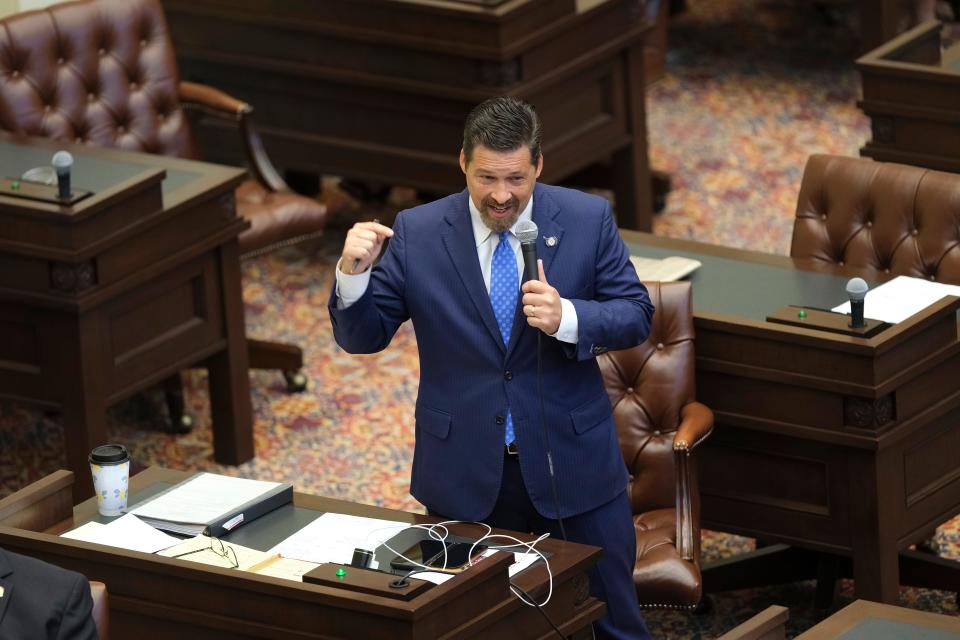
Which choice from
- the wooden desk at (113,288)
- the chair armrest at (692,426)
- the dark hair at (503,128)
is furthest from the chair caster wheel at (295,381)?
the dark hair at (503,128)

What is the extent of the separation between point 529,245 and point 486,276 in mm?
316

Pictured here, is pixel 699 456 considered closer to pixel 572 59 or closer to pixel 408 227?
pixel 408 227

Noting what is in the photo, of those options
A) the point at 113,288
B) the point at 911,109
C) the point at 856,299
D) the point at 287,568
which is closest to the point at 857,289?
the point at 856,299

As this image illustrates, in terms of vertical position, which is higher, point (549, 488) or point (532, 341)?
point (532, 341)

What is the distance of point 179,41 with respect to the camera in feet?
27.0

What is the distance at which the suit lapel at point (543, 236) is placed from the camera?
4.24 metres

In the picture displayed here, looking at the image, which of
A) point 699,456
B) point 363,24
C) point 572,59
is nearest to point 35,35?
point 363,24

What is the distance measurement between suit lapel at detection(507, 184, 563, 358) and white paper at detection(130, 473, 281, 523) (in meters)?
0.72

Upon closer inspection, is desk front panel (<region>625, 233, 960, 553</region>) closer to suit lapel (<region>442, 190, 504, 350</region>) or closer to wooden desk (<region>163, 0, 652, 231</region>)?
suit lapel (<region>442, 190, 504, 350</region>)

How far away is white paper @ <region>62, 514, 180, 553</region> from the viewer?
4223 millimetres

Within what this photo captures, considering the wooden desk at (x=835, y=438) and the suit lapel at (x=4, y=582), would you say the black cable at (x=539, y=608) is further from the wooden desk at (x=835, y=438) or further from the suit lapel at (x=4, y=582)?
the wooden desk at (x=835, y=438)

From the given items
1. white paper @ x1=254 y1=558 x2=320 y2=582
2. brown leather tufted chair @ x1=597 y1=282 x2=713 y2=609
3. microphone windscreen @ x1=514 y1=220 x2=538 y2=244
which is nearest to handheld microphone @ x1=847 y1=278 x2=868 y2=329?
brown leather tufted chair @ x1=597 y1=282 x2=713 y2=609

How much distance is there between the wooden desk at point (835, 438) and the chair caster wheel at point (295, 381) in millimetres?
2080

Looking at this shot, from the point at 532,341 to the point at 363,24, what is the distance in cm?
369
